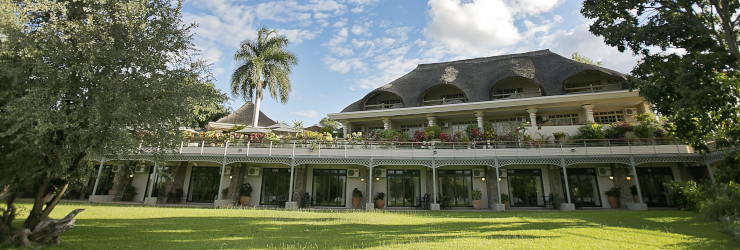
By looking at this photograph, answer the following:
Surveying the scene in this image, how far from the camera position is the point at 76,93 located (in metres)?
6.54

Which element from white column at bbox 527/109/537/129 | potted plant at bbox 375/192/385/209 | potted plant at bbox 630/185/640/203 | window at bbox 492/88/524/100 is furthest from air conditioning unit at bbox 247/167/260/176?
potted plant at bbox 630/185/640/203

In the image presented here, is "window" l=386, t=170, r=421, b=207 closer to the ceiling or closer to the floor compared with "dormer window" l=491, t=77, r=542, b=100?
closer to the floor

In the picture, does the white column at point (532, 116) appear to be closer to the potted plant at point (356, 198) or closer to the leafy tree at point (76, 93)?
the potted plant at point (356, 198)

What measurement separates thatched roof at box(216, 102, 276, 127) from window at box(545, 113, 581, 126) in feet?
65.4

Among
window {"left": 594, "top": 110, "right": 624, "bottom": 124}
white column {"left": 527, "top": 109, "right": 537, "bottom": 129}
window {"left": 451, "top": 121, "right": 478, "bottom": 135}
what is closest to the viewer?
white column {"left": 527, "top": 109, "right": 537, "bottom": 129}

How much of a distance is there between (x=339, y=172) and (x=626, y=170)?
14.1 metres

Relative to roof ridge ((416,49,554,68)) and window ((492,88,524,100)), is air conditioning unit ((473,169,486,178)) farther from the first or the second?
roof ridge ((416,49,554,68))

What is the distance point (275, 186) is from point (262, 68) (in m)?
8.95

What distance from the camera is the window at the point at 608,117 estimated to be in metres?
19.1

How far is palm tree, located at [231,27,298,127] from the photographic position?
74.0ft

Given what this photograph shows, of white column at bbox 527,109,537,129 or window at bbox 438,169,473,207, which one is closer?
window at bbox 438,169,473,207

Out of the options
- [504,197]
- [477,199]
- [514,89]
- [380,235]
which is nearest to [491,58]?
[514,89]

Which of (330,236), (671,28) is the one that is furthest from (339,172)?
(671,28)

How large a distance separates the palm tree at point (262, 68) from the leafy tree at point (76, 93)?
595 inches
